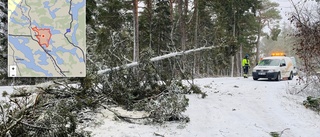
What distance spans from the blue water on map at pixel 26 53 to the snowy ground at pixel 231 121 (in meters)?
2.66

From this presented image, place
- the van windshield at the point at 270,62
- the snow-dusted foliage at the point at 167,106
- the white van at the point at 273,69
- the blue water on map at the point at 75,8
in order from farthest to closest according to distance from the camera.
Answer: the van windshield at the point at 270,62, the white van at the point at 273,69, the snow-dusted foliage at the point at 167,106, the blue water on map at the point at 75,8

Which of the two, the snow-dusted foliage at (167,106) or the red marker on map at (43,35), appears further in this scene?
the snow-dusted foliage at (167,106)

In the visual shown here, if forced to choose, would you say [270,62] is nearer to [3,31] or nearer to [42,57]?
[3,31]

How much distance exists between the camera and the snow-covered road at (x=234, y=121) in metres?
5.64

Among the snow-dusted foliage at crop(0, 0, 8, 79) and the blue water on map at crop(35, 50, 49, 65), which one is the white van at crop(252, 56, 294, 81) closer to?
the snow-dusted foliage at crop(0, 0, 8, 79)

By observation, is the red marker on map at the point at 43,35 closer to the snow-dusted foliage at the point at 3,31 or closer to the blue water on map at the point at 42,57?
the blue water on map at the point at 42,57

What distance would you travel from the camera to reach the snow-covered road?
5.64 meters

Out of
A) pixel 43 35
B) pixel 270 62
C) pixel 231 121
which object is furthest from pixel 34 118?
pixel 270 62

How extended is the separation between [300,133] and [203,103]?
2.81 meters

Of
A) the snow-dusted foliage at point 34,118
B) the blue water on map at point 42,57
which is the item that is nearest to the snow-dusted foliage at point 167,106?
the snow-dusted foliage at point 34,118

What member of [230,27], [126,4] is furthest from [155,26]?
[230,27]

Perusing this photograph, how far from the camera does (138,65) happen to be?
7.50 meters

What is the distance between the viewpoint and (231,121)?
264 inches

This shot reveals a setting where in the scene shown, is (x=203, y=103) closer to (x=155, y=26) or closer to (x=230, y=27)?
(x=155, y=26)
